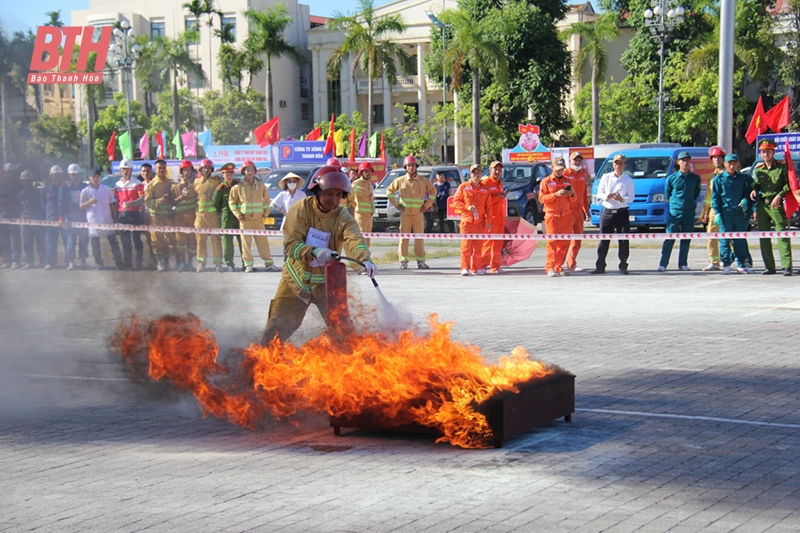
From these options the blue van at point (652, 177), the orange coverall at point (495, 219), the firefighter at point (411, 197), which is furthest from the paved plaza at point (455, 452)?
the blue van at point (652, 177)

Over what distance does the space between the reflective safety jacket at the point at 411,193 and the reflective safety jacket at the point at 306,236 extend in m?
10.6

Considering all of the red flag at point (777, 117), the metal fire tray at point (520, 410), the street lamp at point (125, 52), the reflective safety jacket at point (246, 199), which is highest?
the street lamp at point (125, 52)

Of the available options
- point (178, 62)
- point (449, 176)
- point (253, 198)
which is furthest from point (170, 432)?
point (178, 62)

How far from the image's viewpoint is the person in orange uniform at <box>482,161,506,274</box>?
55.9ft

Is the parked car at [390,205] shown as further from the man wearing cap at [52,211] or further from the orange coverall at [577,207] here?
the orange coverall at [577,207]

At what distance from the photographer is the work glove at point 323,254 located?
656cm

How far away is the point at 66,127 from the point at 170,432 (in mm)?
6955

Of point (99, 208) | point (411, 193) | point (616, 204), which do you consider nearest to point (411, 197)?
point (411, 193)

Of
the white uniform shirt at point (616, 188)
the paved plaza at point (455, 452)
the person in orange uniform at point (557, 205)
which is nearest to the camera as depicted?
the paved plaza at point (455, 452)

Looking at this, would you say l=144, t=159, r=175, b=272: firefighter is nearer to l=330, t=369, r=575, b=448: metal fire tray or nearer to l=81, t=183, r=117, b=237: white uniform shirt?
l=81, t=183, r=117, b=237: white uniform shirt

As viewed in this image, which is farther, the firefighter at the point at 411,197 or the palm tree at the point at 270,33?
the palm tree at the point at 270,33

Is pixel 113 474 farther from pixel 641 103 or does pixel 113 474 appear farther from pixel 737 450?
pixel 641 103

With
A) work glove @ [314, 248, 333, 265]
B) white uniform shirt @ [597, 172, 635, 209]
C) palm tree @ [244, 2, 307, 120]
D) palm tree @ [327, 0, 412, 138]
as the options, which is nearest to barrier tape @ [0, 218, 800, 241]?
white uniform shirt @ [597, 172, 635, 209]

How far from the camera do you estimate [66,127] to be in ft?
39.8
